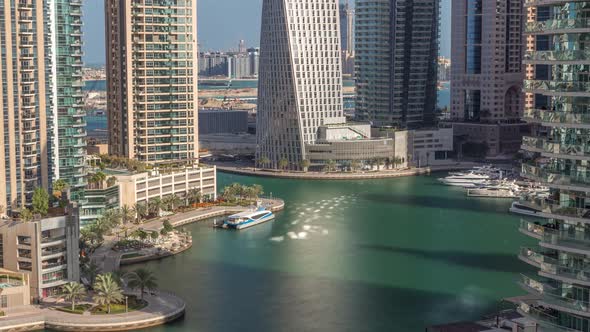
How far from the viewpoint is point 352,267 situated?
1698 inches

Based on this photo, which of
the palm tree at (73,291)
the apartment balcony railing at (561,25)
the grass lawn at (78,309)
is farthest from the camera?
the palm tree at (73,291)

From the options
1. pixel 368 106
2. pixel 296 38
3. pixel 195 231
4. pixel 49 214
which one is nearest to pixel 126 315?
pixel 49 214

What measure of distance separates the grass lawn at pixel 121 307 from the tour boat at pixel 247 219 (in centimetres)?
1744

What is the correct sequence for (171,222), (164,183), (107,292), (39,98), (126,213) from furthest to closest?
1. (164,183)
2. (171,222)
3. (126,213)
4. (39,98)
5. (107,292)

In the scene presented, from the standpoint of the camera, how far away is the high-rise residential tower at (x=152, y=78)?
60.8 m

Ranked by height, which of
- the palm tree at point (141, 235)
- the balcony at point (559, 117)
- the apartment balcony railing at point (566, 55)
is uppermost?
the apartment balcony railing at point (566, 55)

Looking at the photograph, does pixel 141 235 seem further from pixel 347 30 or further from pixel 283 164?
pixel 347 30

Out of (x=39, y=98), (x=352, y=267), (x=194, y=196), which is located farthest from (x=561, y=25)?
(x=194, y=196)

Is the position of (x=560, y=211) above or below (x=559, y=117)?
below

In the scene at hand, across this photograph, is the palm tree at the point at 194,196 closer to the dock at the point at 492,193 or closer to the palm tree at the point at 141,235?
the palm tree at the point at 141,235

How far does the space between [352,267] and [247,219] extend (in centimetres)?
1174

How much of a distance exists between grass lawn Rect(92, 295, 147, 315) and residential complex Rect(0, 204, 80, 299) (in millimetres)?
2638

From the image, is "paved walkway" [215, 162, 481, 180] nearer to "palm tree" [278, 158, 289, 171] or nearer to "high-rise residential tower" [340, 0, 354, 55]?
"palm tree" [278, 158, 289, 171]

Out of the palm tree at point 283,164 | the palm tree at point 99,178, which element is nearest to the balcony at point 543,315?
the palm tree at point 99,178
